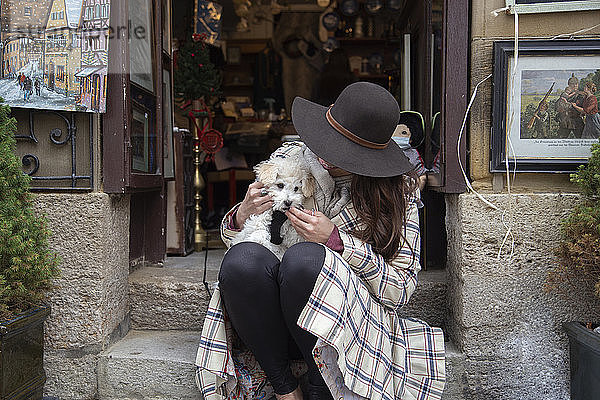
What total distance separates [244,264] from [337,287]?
34 centimetres

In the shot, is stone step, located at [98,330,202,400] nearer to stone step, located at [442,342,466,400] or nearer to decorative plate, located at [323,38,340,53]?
stone step, located at [442,342,466,400]

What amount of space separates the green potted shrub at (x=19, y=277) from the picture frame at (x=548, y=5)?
2133mm

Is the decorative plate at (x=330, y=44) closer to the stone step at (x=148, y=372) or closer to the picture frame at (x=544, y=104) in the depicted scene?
the picture frame at (x=544, y=104)

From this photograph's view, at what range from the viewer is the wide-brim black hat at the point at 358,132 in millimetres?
A: 1983

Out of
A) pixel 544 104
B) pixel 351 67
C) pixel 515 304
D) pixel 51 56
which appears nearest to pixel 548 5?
pixel 544 104

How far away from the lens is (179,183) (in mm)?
3789

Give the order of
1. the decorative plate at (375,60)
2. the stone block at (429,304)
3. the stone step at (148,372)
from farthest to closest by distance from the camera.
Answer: the decorative plate at (375,60)
the stone block at (429,304)
the stone step at (148,372)

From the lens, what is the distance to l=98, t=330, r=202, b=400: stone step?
8.16 feet

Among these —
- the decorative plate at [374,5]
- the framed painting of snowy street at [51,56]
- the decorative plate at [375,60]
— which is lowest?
the framed painting of snowy street at [51,56]

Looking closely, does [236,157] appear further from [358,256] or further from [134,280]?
[358,256]

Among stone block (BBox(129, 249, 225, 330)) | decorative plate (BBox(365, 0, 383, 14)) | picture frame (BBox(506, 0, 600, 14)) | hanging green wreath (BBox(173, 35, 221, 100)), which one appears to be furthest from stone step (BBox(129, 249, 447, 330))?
decorative plate (BBox(365, 0, 383, 14))

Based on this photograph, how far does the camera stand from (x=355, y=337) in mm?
1980

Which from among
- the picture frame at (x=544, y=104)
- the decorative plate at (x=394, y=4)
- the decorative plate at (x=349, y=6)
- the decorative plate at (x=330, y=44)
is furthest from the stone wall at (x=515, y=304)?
the decorative plate at (x=330, y=44)

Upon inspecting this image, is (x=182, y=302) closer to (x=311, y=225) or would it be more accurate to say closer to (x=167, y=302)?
(x=167, y=302)
